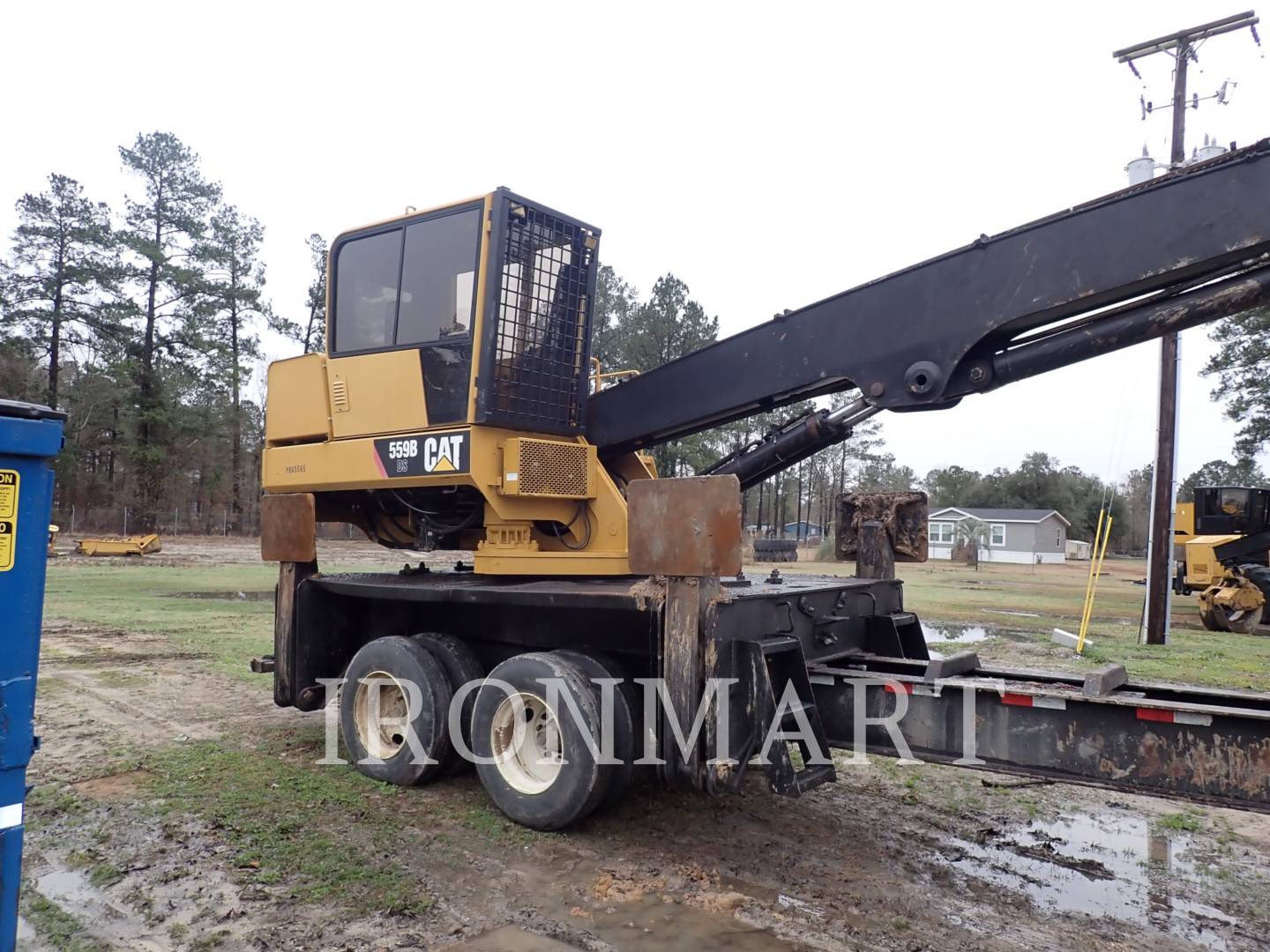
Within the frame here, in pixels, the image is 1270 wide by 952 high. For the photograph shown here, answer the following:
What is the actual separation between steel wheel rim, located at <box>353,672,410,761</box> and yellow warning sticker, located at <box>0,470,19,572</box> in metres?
3.31

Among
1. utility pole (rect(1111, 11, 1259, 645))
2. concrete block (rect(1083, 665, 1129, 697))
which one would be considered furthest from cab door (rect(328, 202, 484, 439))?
utility pole (rect(1111, 11, 1259, 645))

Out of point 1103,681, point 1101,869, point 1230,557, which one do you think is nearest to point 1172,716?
point 1103,681

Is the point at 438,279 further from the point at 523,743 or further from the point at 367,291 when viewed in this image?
the point at 523,743

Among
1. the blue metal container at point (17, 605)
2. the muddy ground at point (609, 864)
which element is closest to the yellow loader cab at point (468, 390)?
the muddy ground at point (609, 864)

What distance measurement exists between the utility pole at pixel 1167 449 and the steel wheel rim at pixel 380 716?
12.0m

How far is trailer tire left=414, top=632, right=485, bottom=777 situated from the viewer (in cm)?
567

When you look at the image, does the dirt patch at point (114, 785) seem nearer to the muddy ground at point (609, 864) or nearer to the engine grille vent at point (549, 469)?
the muddy ground at point (609, 864)

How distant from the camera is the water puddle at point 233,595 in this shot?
17.1 m

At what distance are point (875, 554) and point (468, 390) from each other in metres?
2.88

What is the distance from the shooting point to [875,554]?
6.14m

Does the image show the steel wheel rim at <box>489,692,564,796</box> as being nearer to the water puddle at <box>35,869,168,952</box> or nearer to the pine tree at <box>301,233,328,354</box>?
the water puddle at <box>35,869,168,952</box>

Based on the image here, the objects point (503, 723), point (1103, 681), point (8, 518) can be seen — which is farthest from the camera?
point (503, 723)

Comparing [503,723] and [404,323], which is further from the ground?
[404,323]

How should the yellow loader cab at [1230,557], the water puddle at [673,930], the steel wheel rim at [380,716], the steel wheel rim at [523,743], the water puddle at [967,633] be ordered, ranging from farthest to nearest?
the yellow loader cab at [1230,557] → the water puddle at [967,633] → the steel wheel rim at [380,716] → the steel wheel rim at [523,743] → the water puddle at [673,930]
